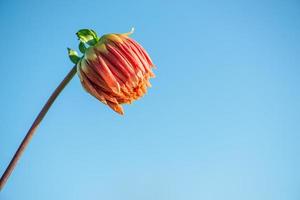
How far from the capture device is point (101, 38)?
158 cm

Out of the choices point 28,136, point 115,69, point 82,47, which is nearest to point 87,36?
point 82,47

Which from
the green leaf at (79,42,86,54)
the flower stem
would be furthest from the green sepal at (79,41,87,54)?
the flower stem

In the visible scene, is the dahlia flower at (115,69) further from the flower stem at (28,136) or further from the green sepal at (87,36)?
the flower stem at (28,136)

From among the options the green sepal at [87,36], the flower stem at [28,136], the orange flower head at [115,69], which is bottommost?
the flower stem at [28,136]

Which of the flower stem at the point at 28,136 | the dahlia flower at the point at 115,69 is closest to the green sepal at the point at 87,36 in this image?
the dahlia flower at the point at 115,69

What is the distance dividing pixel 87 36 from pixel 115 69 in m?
0.31

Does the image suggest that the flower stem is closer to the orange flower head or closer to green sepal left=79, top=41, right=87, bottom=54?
the orange flower head

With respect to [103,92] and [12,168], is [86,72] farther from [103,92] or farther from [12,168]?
[12,168]

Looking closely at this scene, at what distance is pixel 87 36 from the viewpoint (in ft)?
5.27

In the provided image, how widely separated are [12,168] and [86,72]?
24.5 inches

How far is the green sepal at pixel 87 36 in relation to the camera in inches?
62.5

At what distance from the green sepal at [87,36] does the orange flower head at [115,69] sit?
52 mm

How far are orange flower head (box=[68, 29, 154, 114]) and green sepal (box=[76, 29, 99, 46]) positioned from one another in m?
0.05

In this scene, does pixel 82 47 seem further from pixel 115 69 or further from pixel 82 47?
pixel 115 69
